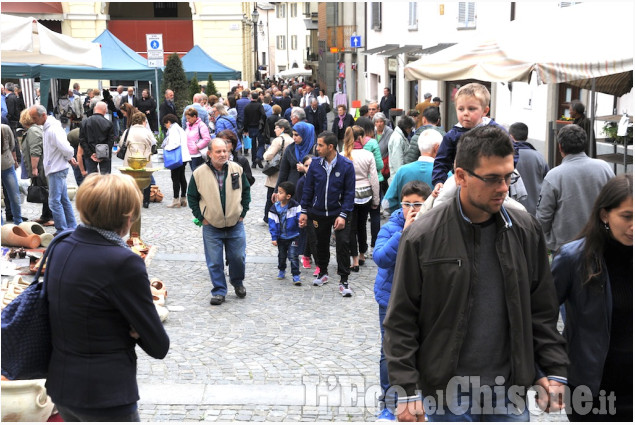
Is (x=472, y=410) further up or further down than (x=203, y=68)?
further down

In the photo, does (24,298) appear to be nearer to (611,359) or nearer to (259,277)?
(611,359)

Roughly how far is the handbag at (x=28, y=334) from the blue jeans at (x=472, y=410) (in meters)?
1.61

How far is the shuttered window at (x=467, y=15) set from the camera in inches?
899

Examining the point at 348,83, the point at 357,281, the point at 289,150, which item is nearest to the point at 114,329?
the point at 357,281

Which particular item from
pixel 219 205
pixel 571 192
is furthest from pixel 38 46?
pixel 571 192

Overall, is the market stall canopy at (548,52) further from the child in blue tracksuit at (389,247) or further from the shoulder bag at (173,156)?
the shoulder bag at (173,156)

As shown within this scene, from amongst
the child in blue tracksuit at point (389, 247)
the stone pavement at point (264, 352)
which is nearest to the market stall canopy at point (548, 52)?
the stone pavement at point (264, 352)

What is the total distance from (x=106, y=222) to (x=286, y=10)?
9871cm

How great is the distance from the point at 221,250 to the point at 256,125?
12401 mm

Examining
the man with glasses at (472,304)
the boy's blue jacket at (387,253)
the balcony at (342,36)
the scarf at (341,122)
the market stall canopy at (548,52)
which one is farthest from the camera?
the balcony at (342,36)

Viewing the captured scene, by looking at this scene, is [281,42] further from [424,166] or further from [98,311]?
[98,311]

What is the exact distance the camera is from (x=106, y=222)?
3.28 m

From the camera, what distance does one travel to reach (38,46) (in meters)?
8.59

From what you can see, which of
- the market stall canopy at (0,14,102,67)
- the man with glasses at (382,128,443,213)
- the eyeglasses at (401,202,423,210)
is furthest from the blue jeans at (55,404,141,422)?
the market stall canopy at (0,14,102,67)
